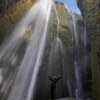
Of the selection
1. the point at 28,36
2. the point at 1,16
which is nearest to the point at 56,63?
the point at 28,36

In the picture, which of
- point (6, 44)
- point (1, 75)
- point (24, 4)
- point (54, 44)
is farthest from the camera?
point (54, 44)

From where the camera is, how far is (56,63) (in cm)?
1495

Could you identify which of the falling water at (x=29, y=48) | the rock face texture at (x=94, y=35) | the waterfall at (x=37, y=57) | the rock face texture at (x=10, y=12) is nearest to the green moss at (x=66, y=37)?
the waterfall at (x=37, y=57)

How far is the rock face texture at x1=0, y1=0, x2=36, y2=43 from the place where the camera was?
477 inches

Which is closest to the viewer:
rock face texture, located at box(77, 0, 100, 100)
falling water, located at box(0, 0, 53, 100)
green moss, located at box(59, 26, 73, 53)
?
rock face texture, located at box(77, 0, 100, 100)

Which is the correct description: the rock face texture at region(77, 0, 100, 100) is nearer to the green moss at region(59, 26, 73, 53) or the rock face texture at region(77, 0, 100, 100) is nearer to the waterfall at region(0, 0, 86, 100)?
the waterfall at region(0, 0, 86, 100)

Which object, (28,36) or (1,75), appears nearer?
(1,75)

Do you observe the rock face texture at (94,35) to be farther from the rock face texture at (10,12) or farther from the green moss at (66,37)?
the rock face texture at (10,12)

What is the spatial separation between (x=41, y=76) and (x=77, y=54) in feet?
10.7

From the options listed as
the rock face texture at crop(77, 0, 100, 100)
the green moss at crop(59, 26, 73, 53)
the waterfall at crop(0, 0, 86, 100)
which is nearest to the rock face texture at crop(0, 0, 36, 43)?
the waterfall at crop(0, 0, 86, 100)

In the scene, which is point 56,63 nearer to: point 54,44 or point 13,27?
point 54,44

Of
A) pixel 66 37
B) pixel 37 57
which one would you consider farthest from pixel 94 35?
pixel 66 37

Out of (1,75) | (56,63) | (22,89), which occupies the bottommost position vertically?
(22,89)

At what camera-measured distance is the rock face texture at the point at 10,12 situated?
1211 centimetres
